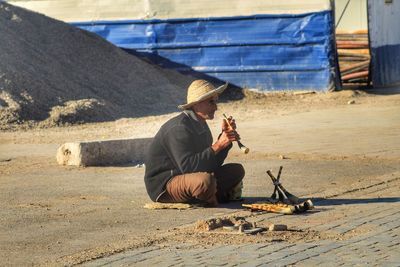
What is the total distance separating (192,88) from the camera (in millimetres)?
10383

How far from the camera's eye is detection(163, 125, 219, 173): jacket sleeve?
10.1m

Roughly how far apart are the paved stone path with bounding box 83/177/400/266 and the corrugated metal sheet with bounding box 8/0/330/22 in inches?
644

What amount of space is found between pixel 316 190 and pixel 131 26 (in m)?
16.7

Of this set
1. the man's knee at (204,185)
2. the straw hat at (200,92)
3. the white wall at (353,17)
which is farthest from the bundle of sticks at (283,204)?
the white wall at (353,17)

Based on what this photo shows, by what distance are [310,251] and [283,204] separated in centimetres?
212

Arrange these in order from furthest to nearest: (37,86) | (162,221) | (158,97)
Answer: (158,97) < (37,86) < (162,221)

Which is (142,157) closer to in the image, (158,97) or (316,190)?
(316,190)

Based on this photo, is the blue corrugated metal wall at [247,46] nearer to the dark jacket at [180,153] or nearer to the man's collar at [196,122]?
the man's collar at [196,122]

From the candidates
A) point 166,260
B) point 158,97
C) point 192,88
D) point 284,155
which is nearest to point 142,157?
point 284,155

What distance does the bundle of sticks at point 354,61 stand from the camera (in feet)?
88.5

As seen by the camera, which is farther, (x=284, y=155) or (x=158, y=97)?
(x=158, y=97)

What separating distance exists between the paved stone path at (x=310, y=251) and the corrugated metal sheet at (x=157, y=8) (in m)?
16.3

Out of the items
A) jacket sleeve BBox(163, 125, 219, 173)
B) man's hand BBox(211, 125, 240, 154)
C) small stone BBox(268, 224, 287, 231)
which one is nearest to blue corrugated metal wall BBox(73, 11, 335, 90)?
jacket sleeve BBox(163, 125, 219, 173)

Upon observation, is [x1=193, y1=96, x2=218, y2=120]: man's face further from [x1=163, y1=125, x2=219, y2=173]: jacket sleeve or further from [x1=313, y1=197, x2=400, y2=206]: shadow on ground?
[x1=313, y1=197, x2=400, y2=206]: shadow on ground
